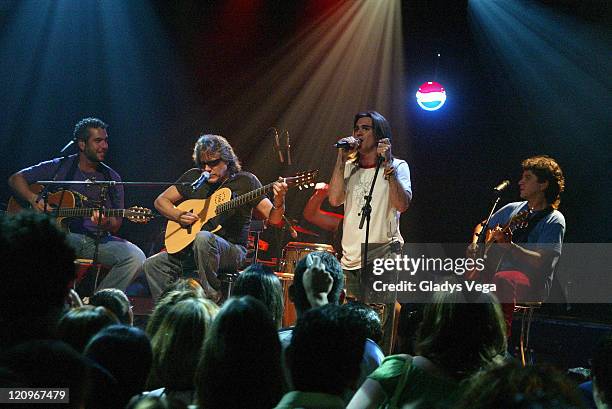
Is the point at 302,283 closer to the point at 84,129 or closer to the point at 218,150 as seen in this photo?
the point at 218,150

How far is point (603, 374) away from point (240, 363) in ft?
4.84

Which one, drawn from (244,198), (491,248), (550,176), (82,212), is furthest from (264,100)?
(550,176)

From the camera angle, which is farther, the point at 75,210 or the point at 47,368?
the point at 75,210

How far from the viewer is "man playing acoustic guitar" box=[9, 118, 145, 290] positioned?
7.39 metres

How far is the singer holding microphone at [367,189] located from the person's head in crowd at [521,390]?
440 centimetres

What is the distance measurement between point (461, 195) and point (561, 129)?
1684 millimetres

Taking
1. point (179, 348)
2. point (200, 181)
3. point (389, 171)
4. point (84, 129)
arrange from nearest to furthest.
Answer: point (179, 348) → point (389, 171) → point (200, 181) → point (84, 129)

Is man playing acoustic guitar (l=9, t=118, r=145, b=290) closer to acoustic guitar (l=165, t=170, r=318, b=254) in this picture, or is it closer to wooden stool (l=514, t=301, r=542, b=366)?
acoustic guitar (l=165, t=170, r=318, b=254)

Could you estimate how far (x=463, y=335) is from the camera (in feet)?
8.05

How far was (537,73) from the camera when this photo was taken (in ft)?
30.8

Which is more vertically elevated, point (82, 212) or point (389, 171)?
point (389, 171)

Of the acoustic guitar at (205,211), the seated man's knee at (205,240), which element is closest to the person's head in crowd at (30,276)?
the seated man's knee at (205,240)

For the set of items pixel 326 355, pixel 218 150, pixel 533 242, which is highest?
pixel 218 150

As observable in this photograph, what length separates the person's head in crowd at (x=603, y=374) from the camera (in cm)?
256
